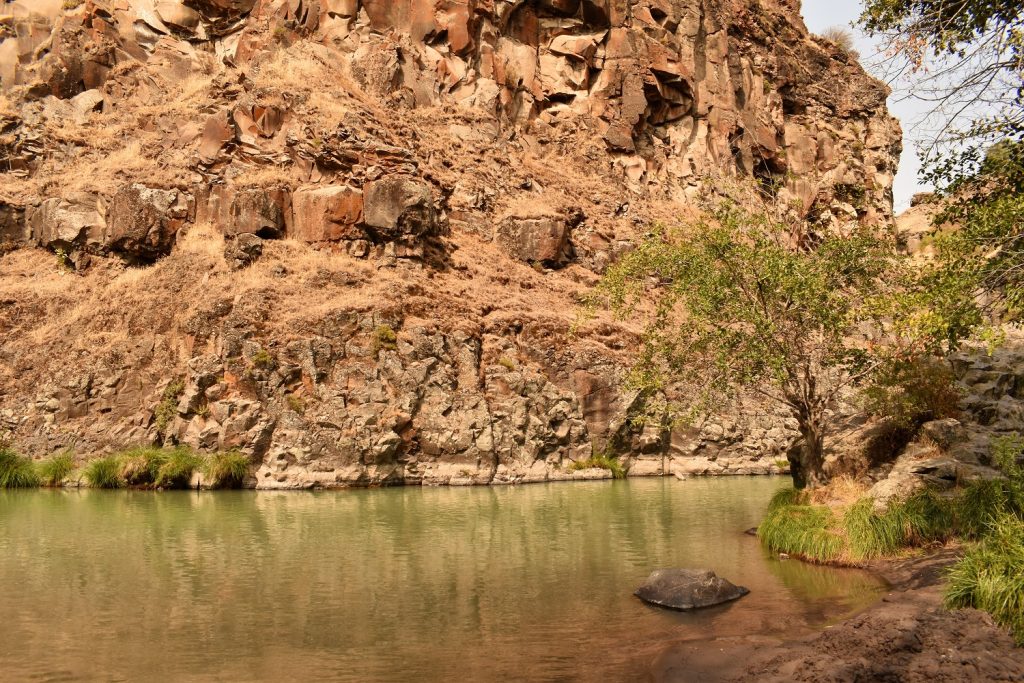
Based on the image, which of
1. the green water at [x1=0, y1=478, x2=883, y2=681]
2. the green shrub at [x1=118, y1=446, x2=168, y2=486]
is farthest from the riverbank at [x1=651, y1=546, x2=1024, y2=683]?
the green shrub at [x1=118, y1=446, x2=168, y2=486]

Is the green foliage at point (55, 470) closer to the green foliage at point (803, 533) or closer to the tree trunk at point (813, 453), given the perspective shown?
the green foliage at point (803, 533)

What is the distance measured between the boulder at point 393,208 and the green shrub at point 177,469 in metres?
16.7

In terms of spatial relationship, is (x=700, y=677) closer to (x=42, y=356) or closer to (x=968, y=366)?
(x=968, y=366)

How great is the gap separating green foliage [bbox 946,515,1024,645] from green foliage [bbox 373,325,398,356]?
97.2 ft

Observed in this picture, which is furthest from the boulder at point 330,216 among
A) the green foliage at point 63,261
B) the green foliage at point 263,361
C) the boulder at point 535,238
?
the green foliage at point 63,261

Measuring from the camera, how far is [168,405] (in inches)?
1430

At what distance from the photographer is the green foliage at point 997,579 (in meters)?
9.80

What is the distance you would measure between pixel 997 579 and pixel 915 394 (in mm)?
10072

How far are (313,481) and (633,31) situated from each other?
47.9 m

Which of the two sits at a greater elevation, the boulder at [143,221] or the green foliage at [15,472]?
the boulder at [143,221]

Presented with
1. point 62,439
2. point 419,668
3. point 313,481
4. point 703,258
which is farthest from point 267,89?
point 419,668

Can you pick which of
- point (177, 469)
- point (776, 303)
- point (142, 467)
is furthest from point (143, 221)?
point (776, 303)

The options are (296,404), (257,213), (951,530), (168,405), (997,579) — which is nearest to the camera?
(997,579)

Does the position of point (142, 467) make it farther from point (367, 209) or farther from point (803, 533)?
point (803, 533)
